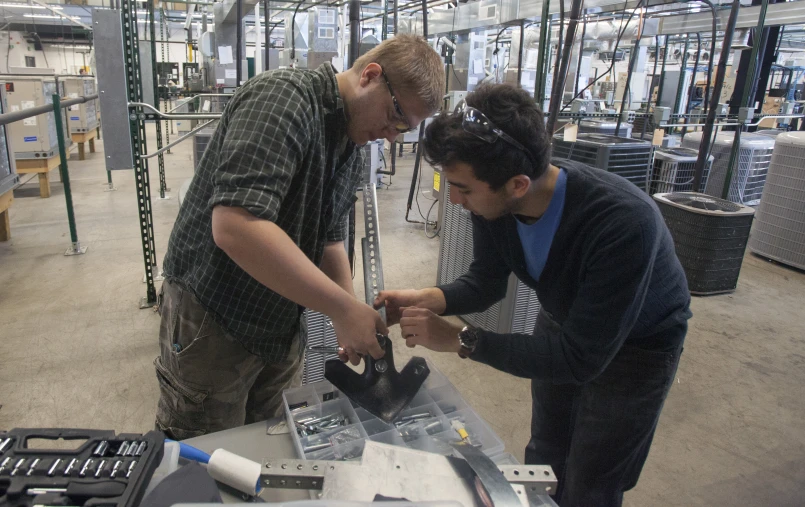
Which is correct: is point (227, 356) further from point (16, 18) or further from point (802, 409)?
point (16, 18)

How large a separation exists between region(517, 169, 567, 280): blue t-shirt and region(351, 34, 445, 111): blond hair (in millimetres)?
309

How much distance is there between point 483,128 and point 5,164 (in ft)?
13.1

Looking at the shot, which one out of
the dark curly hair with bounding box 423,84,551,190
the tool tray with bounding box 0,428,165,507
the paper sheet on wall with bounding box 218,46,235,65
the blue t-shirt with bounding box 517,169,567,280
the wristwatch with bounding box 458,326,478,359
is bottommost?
the wristwatch with bounding box 458,326,478,359

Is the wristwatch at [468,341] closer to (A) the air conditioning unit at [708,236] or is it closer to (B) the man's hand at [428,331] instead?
(B) the man's hand at [428,331]

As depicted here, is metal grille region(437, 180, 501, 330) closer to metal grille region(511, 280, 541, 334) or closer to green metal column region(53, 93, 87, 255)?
metal grille region(511, 280, 541, 334)

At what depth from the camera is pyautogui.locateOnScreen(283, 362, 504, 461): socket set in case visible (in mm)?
855

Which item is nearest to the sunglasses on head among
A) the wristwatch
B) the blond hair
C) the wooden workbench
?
the blond hair

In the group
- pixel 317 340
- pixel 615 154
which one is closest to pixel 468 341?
pixel 317 340

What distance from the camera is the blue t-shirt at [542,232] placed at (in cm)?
101

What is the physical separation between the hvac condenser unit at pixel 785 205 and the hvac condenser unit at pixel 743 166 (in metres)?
0.88

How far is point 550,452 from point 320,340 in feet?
3.39

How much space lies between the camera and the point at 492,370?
250cm

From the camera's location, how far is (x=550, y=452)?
1.41 m

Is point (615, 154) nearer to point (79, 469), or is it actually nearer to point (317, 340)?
point (317, 340)
